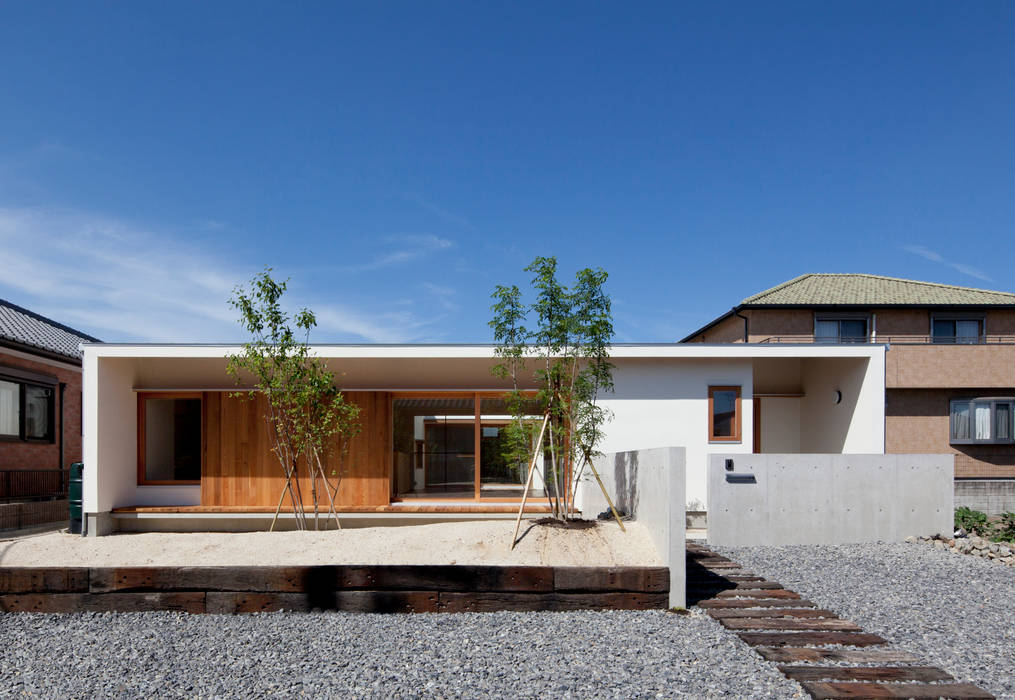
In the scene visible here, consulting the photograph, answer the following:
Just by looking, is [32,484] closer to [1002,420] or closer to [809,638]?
[809,638]

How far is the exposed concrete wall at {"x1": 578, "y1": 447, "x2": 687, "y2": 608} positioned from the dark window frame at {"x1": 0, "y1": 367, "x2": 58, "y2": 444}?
477 inches

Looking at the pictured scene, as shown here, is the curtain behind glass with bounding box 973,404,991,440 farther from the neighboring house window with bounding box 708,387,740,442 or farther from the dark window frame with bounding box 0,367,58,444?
the dark window frame with bounding box 0,367,58,444

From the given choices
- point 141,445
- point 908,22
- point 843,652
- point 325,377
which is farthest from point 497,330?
point 908,22

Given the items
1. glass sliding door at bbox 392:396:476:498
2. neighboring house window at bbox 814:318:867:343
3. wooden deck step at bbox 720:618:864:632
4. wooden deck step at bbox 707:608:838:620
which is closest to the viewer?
wooden deck step at bbox 720:618:864:632

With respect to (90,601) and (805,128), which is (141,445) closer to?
(90,601)

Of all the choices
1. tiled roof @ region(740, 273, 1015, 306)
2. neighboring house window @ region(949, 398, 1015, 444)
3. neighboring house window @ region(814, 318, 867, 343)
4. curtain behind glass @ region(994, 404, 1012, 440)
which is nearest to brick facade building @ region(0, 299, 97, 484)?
tiled roof @ region(740, 273, 1015, 306)

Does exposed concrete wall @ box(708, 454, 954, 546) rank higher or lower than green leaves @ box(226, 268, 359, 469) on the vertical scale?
lower

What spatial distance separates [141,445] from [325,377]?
498 cm

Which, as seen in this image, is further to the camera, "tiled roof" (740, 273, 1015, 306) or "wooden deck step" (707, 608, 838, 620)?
"tiled roof" (740, 273, 1015, 306)

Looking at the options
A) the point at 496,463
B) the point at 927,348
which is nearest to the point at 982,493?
the point at 927,348

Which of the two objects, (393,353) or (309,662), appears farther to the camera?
(393,353)

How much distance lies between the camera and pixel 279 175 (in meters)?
12.0

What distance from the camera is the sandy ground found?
246 inches

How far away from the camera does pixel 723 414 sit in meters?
11.5
